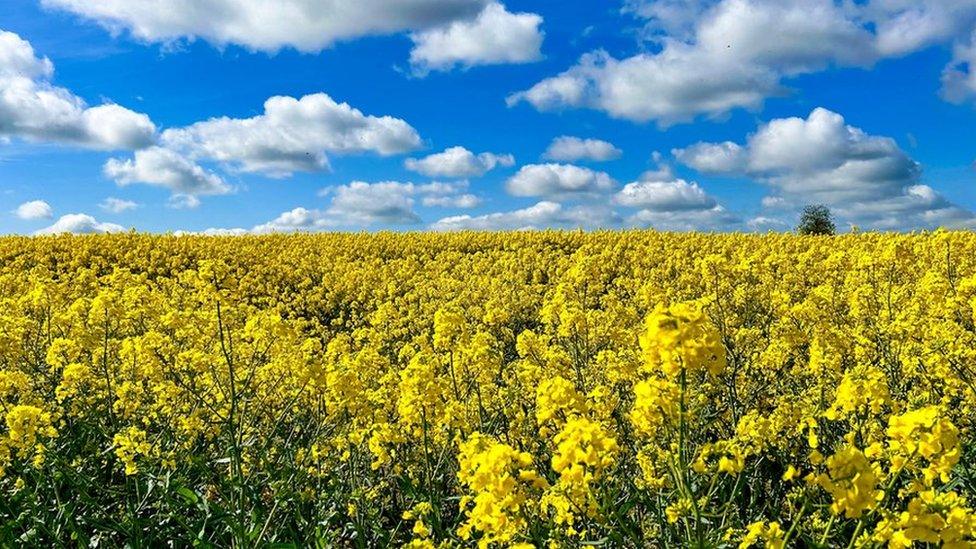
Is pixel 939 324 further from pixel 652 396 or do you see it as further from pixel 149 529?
pixel 149 529

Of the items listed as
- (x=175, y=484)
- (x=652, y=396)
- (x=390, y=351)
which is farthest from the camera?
(x=390, y=351)

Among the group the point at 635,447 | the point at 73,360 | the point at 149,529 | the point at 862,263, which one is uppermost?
the point at 862,263

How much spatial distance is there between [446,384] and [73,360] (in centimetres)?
413

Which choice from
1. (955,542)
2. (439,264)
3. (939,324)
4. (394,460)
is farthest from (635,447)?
(439,264)

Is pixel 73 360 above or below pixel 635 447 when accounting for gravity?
above

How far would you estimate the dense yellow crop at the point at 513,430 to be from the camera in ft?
9.67

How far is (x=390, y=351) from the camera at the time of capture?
10.0 meters

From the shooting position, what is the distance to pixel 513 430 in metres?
5.22

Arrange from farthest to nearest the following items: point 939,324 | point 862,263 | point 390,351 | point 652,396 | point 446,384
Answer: point 390,351
point 862,263
point 939,324
point 446,384
point 652,396

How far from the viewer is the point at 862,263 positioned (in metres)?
8.30

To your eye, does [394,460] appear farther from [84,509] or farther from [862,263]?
[862,263]

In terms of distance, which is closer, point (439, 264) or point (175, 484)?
point (175, 484)

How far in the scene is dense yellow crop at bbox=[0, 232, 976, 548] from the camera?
9.67 feet

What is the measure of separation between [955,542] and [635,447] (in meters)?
2.45
